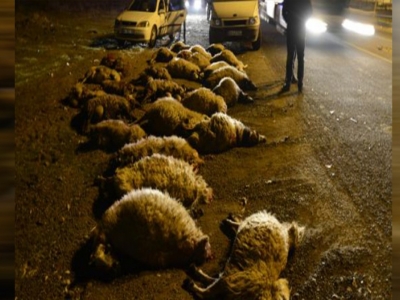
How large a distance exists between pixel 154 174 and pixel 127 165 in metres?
0.62

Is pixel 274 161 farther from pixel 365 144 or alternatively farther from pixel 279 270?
pixel 279 270

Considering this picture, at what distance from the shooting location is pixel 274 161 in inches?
241

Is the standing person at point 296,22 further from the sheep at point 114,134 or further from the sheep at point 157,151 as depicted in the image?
the sheep at point 157,151

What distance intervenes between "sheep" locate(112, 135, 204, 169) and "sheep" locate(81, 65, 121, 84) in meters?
4.12

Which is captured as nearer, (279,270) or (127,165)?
(279,270)

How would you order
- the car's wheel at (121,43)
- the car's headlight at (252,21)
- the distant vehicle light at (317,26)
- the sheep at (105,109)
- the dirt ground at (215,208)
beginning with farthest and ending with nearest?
the distant vehicle light at (317,26) → the car's wheel at (121,43) → the car's headlight at (252,21) → the sheep at (105,109) → the dirt ground at (215,208)

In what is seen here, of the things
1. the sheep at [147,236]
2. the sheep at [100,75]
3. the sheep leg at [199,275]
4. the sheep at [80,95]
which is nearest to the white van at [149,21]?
the sheep at [100,75]

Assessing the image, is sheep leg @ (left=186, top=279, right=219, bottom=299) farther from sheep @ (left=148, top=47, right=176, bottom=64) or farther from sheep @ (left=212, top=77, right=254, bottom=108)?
sheep @ (left=148, top=47, right=176, bottom=64)

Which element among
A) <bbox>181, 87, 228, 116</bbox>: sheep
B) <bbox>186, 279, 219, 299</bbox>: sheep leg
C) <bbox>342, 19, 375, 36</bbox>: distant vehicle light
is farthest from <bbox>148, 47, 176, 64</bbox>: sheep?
<bbox>342, 19, 375, 36</bbox>: distant vehicle light

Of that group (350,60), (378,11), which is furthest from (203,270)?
(378,11)

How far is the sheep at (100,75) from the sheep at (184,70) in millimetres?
1289

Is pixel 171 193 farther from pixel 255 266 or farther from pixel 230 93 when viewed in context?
pixel 230 93

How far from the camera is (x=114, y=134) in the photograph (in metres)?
6.43

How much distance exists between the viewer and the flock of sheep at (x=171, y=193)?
3.61 metres
